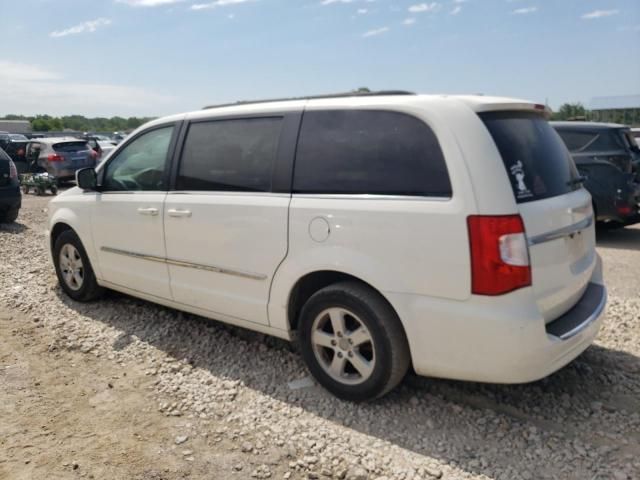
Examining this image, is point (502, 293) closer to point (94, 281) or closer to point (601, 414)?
point (601, 414)

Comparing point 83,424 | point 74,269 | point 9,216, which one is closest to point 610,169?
point 74,269

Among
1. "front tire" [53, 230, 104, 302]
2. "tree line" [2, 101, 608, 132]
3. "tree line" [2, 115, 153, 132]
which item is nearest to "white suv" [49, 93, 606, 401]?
"front tire" [53, 230, 104, 302]

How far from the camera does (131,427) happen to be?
3.20 m

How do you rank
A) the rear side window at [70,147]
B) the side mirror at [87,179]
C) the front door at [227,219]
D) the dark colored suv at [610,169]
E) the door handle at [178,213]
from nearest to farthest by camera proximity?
the front door at [227,219] < the door handle at [178,213] < the side mirror at [87,179] < the dark colored suv at [610,169] < the rear side window at [70,147]

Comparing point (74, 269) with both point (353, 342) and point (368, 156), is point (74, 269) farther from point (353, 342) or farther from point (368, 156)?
point (368, 156)

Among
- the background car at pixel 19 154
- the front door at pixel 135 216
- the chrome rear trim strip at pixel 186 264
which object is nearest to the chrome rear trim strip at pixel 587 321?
the chrome rear trim strip at pixel 186 264

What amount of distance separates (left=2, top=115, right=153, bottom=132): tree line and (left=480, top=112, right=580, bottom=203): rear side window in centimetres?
8765

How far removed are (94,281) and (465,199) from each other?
382cm

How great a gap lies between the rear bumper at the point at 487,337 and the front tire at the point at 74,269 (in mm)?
3393

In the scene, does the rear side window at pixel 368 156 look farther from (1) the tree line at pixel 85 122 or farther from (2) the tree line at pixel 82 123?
(2) the tree line at pixel 82 123

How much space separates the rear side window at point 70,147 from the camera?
17062 mm

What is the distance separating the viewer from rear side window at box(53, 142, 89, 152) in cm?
1706

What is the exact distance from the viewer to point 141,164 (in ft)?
14.9

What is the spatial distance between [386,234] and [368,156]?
0.50 meters
